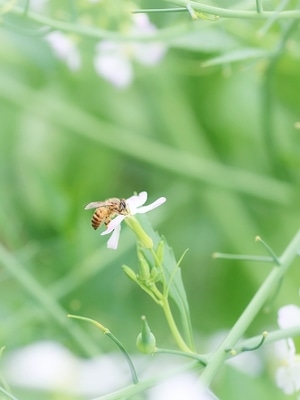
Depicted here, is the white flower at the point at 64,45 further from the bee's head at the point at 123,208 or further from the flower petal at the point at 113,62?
the bee's head at the point at 123,208

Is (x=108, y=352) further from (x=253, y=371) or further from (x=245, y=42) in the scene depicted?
(x=245, y=42)

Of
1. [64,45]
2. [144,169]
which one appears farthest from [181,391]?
[144,169]

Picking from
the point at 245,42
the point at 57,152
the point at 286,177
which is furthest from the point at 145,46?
the point at 57,152

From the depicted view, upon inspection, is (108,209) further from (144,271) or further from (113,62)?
(113,62)

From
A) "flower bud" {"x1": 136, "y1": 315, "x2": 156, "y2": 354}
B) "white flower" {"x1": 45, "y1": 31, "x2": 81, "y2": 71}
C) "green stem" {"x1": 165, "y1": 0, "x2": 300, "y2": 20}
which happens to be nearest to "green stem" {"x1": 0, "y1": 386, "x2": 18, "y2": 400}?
"flower bud" {"x1": 136, "y1": 315, "x2": 156, "y2": 354}

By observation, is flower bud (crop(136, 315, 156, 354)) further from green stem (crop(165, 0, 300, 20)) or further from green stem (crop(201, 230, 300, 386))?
green stem (crop(165, 0, 300, 20))
